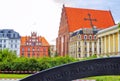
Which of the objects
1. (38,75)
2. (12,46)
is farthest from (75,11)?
(38,75)

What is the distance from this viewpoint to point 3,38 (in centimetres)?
9744

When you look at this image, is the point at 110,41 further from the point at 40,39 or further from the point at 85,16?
the point at 40,39

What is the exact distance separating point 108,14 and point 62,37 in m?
15.4

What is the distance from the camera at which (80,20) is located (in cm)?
8688

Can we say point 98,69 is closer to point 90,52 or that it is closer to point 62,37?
point 90,52

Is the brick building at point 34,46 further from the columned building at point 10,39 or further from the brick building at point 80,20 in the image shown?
the brick building at point 80,20

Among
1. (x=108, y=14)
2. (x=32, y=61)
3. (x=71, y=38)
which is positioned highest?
(x=108, y=14)

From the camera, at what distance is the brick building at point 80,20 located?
86.3 metres

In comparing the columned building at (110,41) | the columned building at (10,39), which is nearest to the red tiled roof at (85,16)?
the columned building at (110,41)

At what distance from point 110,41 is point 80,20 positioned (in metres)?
20.3

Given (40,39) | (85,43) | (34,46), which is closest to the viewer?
(85,43)

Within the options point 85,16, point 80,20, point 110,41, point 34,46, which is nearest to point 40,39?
point 34,46

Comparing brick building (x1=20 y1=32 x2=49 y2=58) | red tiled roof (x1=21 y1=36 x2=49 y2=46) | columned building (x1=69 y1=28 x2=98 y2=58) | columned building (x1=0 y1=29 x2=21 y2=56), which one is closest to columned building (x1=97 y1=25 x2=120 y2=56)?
columned building (x1=69 y1=28 x2=98 y2=58)

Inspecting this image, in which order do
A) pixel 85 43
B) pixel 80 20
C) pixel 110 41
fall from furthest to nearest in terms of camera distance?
pixel 80 20 < pixel 85 43 < pixel 110 41
